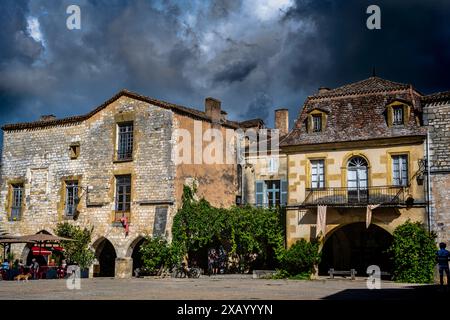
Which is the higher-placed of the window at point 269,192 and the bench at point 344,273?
the window at point 269,192

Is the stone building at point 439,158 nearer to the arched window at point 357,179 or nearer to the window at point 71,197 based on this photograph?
the arched window at point 357,179

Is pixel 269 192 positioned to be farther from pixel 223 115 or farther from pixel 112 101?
pixel 112 101

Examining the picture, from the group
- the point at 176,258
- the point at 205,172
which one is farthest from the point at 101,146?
the point at 176,258

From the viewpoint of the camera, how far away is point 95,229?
3231 cm

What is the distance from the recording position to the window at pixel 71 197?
3350cm

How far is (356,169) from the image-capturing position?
27531mm

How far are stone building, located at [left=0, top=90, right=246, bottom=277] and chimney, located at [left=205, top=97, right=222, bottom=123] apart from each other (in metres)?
0.06

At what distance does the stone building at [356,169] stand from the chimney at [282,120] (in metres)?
7.36

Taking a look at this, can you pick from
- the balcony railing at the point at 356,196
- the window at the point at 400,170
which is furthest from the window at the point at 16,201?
the window at the point at 400,170

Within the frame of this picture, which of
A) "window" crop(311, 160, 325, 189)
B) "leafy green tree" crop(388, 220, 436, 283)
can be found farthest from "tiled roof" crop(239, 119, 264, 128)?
"leafy green tree" crop(388, 220, 436, 283)

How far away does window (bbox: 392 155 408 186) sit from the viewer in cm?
2647

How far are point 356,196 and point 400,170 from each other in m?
2.21

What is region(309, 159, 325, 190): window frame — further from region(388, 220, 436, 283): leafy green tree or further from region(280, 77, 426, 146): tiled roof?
region(388, 220, 436, 283): leafy green tree

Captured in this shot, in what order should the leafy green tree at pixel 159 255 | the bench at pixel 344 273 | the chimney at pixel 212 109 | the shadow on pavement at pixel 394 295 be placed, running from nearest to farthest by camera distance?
the shadow on pavement at pixel 394 295 < the bench at pixel 344 273 < the leafy green tree at pixel 159 255 < the chimney at pixel 212 109
